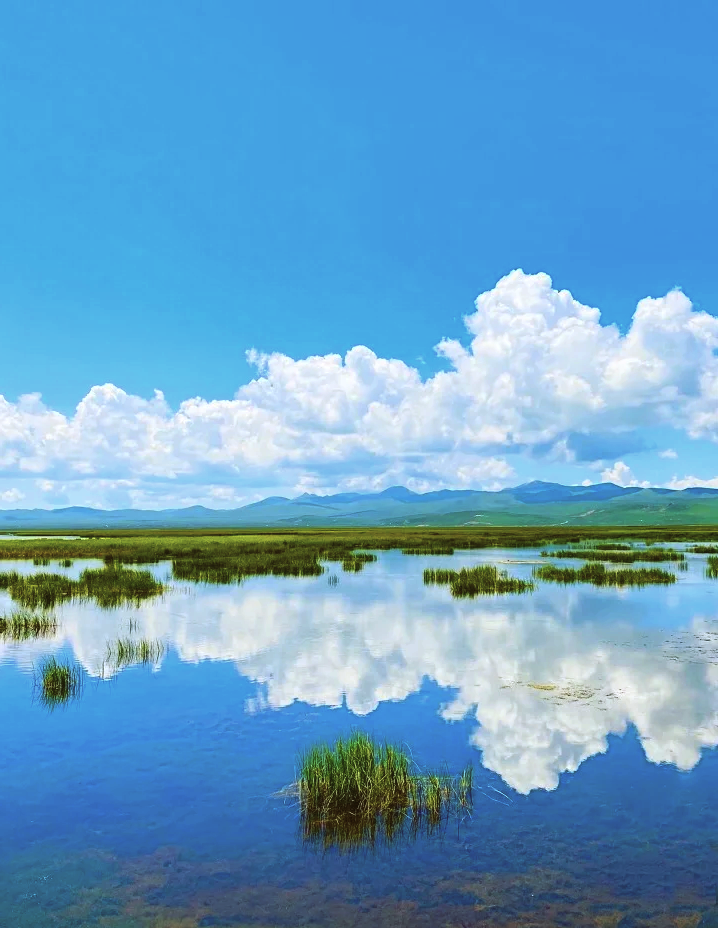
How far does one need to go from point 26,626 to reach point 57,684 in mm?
10382

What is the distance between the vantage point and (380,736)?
15648 mm

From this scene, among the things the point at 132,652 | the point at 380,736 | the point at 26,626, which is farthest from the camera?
the point at 26,626

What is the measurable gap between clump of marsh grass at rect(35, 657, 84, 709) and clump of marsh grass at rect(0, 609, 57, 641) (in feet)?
21.1

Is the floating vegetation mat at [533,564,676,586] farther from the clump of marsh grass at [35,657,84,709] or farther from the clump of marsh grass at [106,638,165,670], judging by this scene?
the clump of marsh grass at [35,657,84,709]

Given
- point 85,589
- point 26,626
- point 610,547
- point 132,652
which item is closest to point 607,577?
point 132,652

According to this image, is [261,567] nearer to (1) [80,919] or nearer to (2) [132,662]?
(2) [132,662]

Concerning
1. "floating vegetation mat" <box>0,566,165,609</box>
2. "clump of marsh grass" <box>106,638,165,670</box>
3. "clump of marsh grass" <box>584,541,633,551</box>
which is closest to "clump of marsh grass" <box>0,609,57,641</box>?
"clump of marsh grass" <box>106,638,165,670</box>

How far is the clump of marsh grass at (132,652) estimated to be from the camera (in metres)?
23.4

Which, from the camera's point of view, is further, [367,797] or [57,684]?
[57,684]

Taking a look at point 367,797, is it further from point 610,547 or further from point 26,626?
point 610,547

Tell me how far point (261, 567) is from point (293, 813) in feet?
153

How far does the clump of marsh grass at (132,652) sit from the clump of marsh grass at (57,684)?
77.3 inches

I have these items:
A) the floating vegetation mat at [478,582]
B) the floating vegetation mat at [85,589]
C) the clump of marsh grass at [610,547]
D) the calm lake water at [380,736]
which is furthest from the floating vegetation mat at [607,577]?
the clump of marsh grass at [610,547]

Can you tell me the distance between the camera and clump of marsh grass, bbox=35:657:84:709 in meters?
18.7
